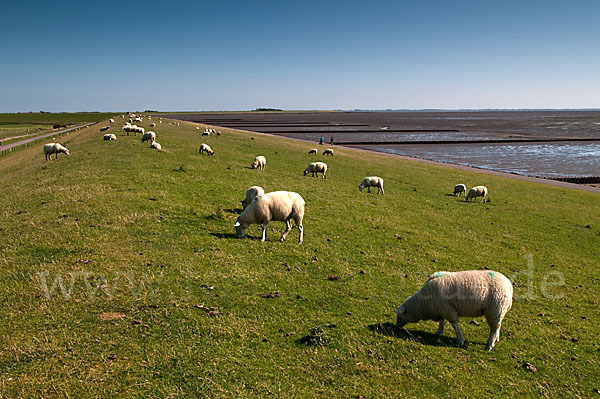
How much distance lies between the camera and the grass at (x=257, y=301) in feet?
25.1

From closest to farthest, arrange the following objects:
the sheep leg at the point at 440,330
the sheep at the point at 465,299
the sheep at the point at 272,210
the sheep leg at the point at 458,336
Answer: the sheep at the point at 465,299, the sheep leg at the point at 458,336, the sheep leg at the point at 440,330, the sheep at the point at 272,210

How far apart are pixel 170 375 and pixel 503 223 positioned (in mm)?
22482

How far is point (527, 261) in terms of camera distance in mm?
16500

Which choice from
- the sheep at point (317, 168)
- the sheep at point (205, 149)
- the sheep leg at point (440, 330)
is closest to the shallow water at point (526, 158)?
the sheep at point (317, 168)

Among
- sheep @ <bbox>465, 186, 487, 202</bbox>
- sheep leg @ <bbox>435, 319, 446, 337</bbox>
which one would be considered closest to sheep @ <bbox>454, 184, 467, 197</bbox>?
sheep @ <bbox>465, 186, 487, 202</bbox>

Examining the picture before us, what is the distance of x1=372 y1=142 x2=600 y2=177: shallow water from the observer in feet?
172

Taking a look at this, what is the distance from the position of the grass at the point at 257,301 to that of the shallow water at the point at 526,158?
36.1m

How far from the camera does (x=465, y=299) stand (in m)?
9.04

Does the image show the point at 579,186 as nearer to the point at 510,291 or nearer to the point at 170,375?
the point at 510,291

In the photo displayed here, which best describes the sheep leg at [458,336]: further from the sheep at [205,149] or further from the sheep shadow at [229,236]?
the sheep at [205,149]

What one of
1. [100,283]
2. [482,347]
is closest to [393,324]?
[482,347]

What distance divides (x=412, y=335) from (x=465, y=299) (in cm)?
172

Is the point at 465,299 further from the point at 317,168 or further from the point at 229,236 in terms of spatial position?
the point at 317,168

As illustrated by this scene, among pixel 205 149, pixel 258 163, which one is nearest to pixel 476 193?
pixel 258 163
